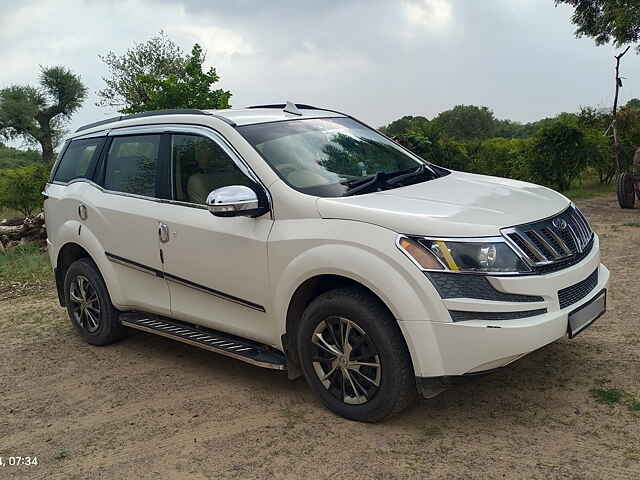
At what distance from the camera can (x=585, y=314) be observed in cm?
370

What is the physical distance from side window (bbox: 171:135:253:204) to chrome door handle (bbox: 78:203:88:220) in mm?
1105

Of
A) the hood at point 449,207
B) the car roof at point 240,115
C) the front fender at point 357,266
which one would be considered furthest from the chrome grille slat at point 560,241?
the car roof at point 240,115

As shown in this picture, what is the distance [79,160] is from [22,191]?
19.8 meters

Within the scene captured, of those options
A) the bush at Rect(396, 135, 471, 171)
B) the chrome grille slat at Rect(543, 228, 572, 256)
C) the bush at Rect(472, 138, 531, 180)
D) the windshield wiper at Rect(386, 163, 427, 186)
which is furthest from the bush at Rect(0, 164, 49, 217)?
the chrome grille slat at Rect(543, 228, 572, 256)

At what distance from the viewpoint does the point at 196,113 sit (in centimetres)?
473

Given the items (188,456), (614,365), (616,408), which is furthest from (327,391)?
(614,365)

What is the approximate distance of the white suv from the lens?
11.1ft

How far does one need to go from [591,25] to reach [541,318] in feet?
65.5

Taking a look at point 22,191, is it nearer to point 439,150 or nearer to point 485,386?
point 439,150

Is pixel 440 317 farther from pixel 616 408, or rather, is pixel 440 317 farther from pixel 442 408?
pixel 616 408

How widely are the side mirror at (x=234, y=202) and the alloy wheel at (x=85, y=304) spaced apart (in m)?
2.07

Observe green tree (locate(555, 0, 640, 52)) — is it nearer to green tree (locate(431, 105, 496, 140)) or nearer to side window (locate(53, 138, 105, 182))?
side window (locate(53, 138, 105, 182))

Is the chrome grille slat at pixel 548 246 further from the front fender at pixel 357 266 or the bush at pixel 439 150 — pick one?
the bush at pixel 439 150

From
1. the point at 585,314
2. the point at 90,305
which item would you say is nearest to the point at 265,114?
the point at 90,305
